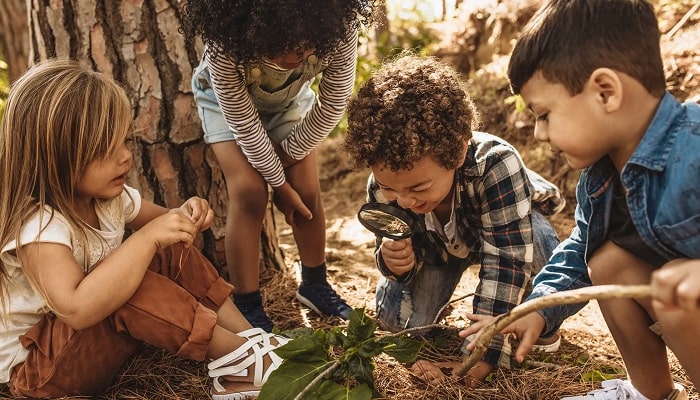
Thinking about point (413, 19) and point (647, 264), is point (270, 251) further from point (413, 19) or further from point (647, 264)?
point (413, 19)

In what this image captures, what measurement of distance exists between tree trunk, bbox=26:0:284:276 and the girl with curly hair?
0.69ft

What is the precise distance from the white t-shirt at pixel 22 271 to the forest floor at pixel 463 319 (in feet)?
0.66

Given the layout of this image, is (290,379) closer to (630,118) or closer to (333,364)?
(333,364)

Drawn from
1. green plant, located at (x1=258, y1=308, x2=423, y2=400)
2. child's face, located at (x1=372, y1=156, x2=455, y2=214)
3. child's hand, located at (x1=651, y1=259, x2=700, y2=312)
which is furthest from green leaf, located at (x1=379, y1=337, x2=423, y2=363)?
child's hand, located at (x1=651, y1=259, x2=700, y2=312)

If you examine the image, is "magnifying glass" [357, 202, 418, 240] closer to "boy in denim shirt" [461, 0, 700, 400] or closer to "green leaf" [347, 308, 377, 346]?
"green leaf" [347, 308, 377, 346]

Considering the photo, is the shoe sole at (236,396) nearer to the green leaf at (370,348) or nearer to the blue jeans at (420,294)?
the green leaf at (370,348)

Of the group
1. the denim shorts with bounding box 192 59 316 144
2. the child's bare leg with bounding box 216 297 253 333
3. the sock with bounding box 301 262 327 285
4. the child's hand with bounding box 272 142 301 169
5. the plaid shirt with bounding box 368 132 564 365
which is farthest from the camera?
the sock with bounding box 301 262 327 285

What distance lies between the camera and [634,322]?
1680 mm

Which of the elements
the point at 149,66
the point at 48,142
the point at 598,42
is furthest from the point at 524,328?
the point at 149,66

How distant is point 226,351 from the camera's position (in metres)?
2.04

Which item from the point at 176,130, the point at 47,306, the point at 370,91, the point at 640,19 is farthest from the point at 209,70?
the point at 640,19

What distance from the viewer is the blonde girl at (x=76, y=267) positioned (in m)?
1.82

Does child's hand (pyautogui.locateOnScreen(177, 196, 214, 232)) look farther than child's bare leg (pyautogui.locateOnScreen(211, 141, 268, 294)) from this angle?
No

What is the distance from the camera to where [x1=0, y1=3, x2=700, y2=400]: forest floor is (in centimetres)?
202
